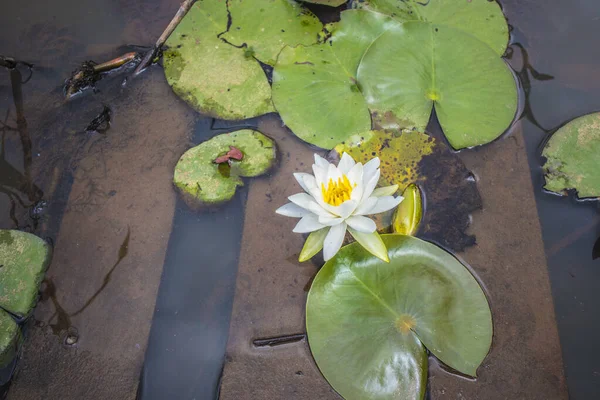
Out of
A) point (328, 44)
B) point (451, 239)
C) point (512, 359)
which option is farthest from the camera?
point (328, 44)

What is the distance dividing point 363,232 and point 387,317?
1.39 ft

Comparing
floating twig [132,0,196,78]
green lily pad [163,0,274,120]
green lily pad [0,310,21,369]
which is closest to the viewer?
green lily pad [0,310,21,369]

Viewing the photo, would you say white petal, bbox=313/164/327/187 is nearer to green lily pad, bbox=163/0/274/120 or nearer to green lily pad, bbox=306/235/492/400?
green lily pad, bbox=306/235/492/400

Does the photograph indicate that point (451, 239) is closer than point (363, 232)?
No

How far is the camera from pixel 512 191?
8.29 ft

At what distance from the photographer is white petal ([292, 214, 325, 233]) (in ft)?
6.66

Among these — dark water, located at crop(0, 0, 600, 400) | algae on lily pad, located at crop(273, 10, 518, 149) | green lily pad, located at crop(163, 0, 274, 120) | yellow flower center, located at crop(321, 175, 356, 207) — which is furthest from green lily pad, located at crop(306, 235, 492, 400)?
green lily pad, located at crop(163, 0, 274, 120)

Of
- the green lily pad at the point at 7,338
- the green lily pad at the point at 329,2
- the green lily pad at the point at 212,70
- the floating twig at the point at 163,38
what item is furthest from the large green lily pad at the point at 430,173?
the green lily pad at the point at 7,338

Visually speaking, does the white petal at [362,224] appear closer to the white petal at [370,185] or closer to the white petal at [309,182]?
the white petal at [370,185]

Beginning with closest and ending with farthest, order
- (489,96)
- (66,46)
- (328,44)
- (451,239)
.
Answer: (451,239)
(489,96)
(328,44)
(66,46)

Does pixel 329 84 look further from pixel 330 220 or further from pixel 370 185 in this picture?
pixel 330 220

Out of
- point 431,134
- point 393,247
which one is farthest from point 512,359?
point 431,134

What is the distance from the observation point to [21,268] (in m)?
2.42

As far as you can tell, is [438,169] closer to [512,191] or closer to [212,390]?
[512,191]
